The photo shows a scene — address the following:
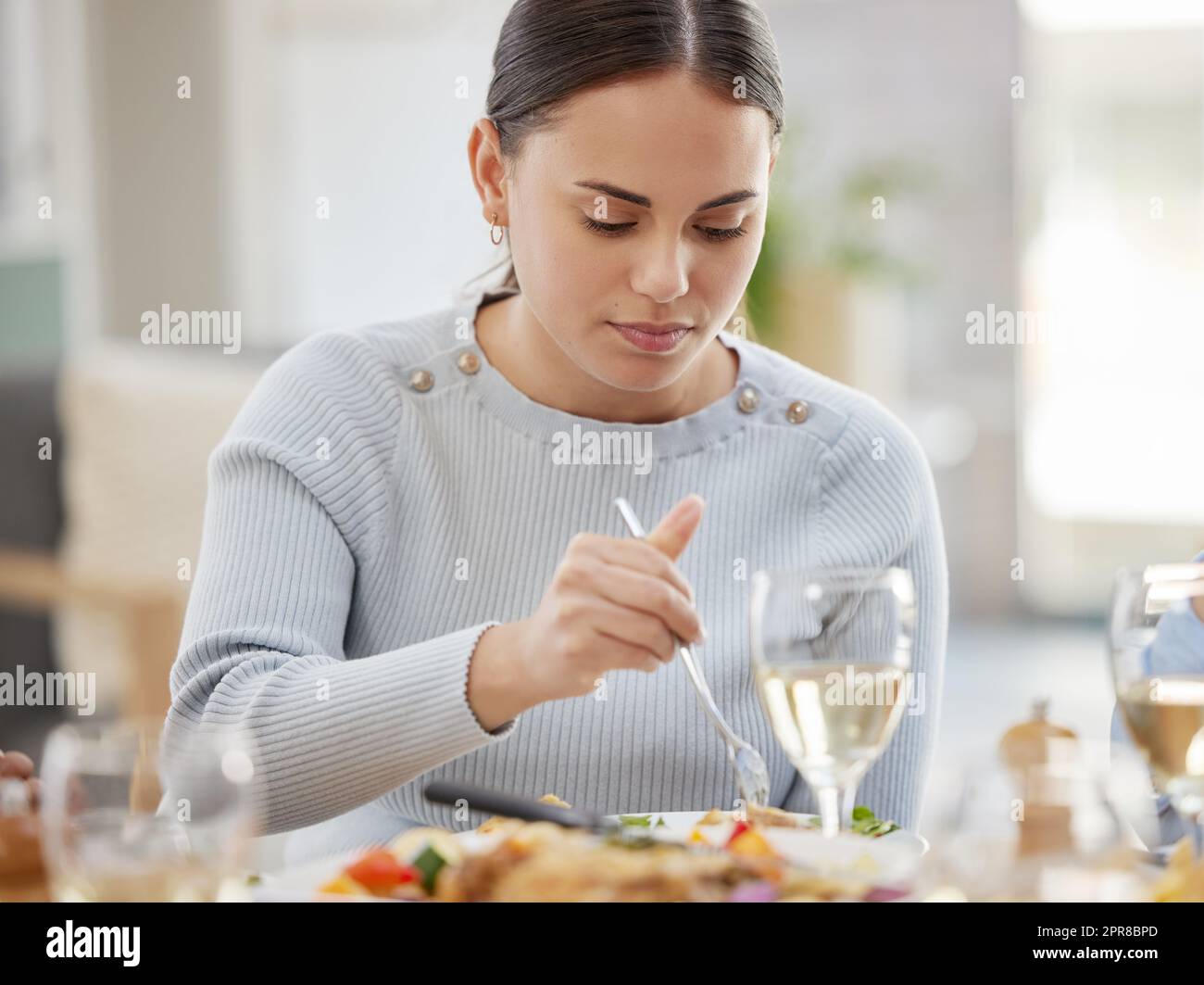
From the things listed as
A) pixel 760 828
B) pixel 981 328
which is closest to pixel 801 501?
pixel 760 828

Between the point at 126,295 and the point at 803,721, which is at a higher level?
the point at 126,295

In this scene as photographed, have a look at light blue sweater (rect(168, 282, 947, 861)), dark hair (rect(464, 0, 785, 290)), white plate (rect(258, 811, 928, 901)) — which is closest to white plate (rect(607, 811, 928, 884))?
white plate (rect(258, 811, 928, 901))

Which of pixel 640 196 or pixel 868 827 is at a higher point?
pixel 640 196

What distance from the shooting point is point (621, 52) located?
1236 millimetres

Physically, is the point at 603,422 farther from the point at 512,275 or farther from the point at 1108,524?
the point at 1108,524

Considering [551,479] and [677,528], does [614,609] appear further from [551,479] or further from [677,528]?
[551,479]

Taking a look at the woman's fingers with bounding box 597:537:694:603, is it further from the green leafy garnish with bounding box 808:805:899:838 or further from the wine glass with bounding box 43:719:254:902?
the wine glass with bounding box 43:719:254:902

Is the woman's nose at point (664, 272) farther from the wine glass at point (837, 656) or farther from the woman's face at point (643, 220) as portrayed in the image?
the wine glass at point (837, 656)

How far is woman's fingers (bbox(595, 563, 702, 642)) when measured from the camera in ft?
2.86

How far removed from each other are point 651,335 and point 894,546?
14.2 inches

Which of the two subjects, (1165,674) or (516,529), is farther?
(516,529)

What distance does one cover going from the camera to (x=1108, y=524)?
610cm

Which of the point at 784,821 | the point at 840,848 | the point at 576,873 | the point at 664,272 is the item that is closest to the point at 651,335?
the point at 664,272
